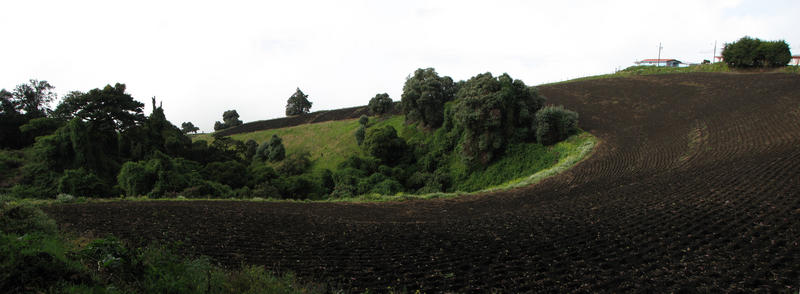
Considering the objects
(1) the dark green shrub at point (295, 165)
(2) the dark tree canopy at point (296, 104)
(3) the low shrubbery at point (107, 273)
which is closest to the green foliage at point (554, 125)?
(1) the dark green shrub at point (295, 165)

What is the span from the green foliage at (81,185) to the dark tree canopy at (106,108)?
13.9 meters

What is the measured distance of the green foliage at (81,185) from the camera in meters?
20.9

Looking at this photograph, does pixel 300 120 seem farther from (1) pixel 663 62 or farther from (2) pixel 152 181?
(1) pixel 663 62

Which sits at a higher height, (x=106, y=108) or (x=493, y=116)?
(x=106, y=108)

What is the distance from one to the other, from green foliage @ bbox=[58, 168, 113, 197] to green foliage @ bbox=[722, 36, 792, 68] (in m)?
71.4

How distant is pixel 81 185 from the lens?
2127cm

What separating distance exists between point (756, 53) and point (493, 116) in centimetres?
4094

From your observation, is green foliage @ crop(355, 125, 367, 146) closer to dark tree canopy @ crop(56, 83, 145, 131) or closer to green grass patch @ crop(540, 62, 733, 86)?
dark tree canopy @ crop(56, 83, 145, 131)

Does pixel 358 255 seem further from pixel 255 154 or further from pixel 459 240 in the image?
pixel 255 154

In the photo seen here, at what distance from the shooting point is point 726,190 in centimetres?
1288

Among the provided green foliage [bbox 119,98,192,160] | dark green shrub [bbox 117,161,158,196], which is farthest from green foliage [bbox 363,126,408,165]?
dark green shrub [bbox 117,161,158,196]

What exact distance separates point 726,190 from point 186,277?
681 inches

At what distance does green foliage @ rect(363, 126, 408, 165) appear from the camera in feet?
134

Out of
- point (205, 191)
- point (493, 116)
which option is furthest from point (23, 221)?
point (493, 116)
